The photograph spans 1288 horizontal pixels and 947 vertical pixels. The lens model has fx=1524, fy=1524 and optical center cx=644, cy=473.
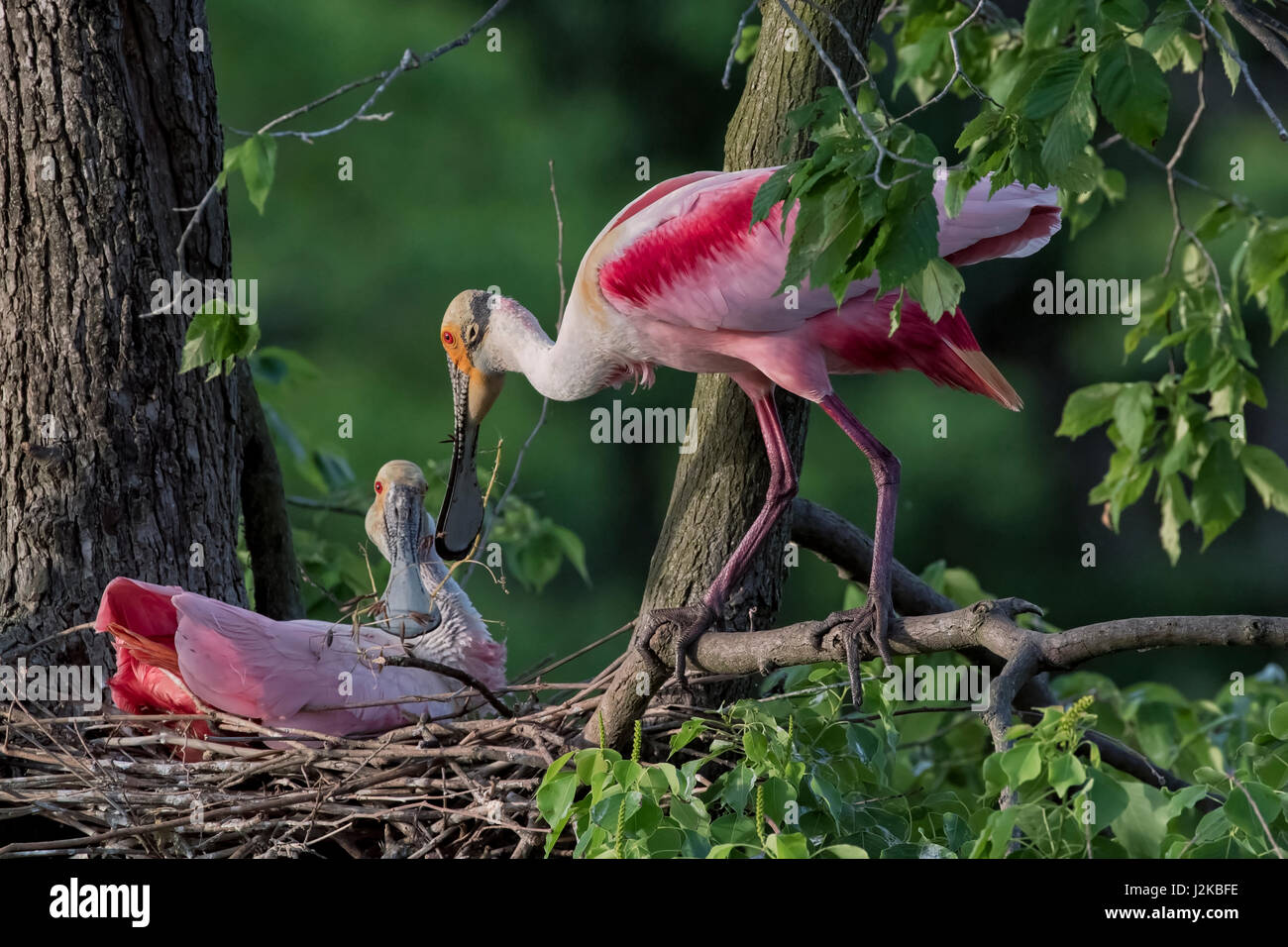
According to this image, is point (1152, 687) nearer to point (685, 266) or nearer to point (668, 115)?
point (685, 266)

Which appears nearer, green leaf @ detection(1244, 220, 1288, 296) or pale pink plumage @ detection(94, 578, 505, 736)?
pale pink plumage @ detection(94, 578, 505, 736)

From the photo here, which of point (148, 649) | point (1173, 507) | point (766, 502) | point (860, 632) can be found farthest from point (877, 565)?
point (1173, 507)

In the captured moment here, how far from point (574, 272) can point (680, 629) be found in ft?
15.4

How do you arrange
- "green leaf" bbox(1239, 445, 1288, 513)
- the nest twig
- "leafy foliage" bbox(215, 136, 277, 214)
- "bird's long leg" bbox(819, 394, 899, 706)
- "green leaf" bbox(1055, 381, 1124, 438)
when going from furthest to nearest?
1. "green leaf" bbox(1055, 381, 1124, 438)
2. "green leaf" bbox(1239, 445, 1288, 513)
3. the nest twig
4. "leafy foliage" bbox(215, 136, 277, 214)
5. "bird's long leg" bbox(819, 394, 899, 706)

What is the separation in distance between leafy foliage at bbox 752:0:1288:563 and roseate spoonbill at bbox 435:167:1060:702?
230 mm

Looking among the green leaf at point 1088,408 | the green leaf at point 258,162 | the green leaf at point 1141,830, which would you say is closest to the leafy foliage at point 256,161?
the green leaf at point 258,162

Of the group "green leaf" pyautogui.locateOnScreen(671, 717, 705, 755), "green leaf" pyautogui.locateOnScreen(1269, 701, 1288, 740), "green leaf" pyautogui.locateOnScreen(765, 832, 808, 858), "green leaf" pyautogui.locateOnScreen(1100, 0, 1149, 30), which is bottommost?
"green leaf" pyautogui.locateOnScreen(765, 832, 808, 858)

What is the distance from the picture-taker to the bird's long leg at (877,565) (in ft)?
6.22

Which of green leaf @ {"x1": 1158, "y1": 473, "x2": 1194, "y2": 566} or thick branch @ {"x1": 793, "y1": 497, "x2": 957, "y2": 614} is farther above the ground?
green leaf @ {"x1": 1158, "y1": 473, "x2": 1194, "y2": 566}

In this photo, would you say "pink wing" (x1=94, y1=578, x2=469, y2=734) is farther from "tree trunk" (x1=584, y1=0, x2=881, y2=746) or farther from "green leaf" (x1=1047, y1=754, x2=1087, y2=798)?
"green leaf" (x1=1047, y1=754, x2=1087, y2=798)

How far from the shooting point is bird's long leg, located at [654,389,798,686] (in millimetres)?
2232

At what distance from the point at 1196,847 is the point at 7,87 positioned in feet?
6.88

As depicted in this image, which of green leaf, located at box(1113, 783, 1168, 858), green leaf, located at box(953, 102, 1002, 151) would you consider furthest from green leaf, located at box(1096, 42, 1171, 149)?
green leaf, located at box(1113, 783, 1168, 858)
